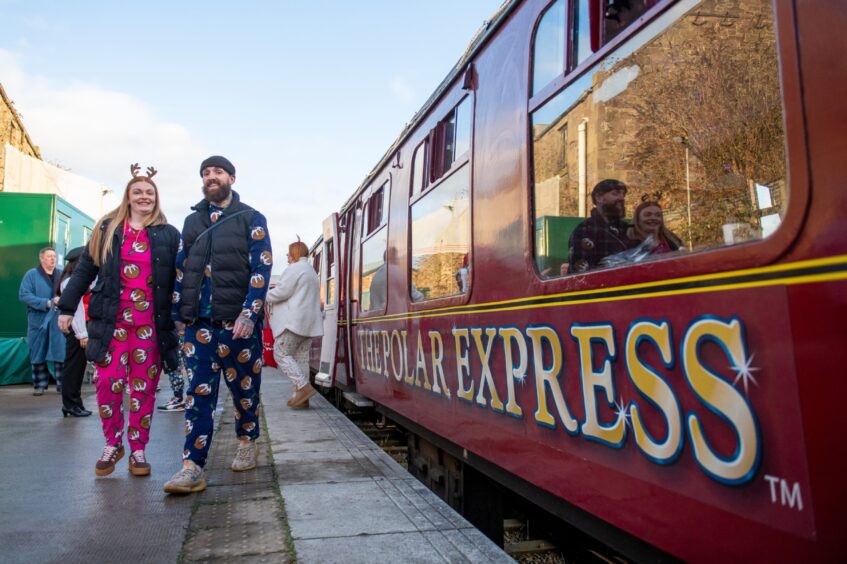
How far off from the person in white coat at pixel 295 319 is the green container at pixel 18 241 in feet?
17.5

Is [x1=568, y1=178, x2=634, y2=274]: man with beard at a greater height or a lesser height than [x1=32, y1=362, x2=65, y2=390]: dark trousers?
greater

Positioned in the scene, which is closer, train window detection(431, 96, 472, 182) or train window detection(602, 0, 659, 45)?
train window detection(602, 0, 659, 45)

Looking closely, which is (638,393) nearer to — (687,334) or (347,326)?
(687,334)

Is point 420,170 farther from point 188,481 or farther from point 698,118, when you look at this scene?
point 698,118

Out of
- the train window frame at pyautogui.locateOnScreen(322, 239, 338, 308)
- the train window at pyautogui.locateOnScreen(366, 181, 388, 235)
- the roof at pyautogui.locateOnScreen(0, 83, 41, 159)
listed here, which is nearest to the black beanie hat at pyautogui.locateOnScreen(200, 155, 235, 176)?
the train window at pyautogui.locateOnScreen(366, 181, 388, 235)

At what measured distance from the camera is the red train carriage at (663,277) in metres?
1.68

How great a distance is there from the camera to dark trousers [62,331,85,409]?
700 cm

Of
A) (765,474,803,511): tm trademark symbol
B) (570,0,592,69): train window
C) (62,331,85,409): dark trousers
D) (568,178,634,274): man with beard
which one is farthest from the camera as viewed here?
(62,331,85,409): dark trousers

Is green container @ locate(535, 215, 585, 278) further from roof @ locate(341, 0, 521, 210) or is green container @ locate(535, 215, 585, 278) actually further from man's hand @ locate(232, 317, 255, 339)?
man's hand @ locate(232, 317, 255, 339)

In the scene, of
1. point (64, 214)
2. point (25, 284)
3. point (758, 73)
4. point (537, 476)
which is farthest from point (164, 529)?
point (64, 214)

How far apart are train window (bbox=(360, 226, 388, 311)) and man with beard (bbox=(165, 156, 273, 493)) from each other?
2045mm

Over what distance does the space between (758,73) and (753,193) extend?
0.33m

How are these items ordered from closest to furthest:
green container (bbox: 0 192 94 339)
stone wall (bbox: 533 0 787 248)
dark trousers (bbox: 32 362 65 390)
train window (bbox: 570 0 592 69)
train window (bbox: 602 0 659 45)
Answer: stone wall (bbox: 533 0 787 248)
train window (bbox: 602 0 659 45)
train window (bbox: 570 0 592 69)
dark trousers (bbox: 32 362 65 390)
green container (bbox: 0 192 94 339)

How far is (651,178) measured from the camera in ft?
7.93
